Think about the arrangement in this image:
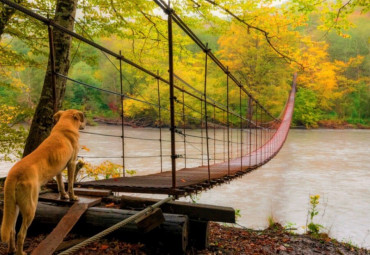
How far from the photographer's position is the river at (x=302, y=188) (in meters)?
5.05

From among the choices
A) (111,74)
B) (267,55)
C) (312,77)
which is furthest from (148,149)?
(111,74)

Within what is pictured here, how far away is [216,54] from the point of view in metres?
20.2

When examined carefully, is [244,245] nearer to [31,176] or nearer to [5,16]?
[31,176]

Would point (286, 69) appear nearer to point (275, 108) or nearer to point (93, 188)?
point (275, 108)

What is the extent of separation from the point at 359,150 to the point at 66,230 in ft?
42.6

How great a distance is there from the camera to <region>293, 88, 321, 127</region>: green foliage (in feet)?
68.4

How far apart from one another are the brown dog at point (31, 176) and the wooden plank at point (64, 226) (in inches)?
5.9

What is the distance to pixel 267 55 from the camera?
56.9 ft

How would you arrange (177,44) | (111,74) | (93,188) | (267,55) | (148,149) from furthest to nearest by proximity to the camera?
(111,74), (267,55), (148,149), (177,44), (93,188)

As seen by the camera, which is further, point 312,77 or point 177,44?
point 312,77

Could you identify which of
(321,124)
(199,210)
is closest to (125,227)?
(199,210)

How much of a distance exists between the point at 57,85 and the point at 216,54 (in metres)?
17.9

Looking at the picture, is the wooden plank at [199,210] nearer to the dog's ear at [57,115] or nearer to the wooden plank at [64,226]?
the wooden plank at [64,226]

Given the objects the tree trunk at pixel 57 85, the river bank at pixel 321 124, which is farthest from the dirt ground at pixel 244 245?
the river bank at pixel 321 124
